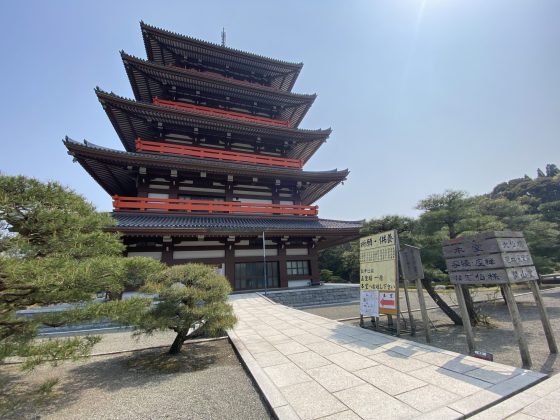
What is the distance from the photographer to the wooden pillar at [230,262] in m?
13.7

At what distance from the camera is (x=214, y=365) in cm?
493

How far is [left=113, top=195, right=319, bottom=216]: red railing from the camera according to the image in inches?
498

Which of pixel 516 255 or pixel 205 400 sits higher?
pixel 516 255

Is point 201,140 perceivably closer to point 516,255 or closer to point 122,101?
point 122,101

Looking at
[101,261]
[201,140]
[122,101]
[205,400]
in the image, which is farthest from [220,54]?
[205,400]

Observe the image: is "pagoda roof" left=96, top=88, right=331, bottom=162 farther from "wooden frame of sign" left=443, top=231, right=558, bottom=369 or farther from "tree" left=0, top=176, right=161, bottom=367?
"wooden frame of sign" left=443, top=231, right=558, bottom=369

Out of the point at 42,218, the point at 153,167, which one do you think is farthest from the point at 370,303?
the point at 153,167

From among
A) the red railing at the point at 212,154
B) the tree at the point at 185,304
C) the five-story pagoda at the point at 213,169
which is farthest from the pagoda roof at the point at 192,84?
the tree at the point at 185,304

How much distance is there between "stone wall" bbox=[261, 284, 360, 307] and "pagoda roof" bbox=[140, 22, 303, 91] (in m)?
15.7

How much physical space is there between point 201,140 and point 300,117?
8.29 metres

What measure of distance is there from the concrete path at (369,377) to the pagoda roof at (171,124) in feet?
41.5

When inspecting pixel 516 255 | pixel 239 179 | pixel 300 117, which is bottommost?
pixel 516 255

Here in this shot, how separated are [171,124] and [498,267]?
15960 mm

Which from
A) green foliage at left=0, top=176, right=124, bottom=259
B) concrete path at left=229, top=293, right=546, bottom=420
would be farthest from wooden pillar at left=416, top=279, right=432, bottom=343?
green foliage at left=0, top=176, right=124, bottom=259
